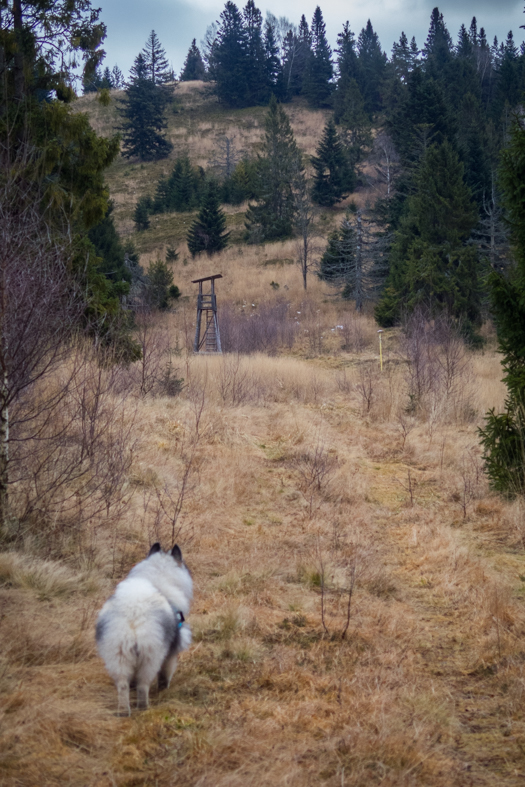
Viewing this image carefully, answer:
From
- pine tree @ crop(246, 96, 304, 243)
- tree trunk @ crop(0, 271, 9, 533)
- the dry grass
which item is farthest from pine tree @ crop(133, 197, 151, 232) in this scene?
tree trunk @ crop(0, 271, 9, 533)

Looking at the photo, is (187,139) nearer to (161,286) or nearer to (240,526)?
(161,286)

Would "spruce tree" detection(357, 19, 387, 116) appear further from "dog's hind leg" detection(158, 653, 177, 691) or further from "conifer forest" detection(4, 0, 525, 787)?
"dog's hind leg" detection(158, 653, 177, 691)

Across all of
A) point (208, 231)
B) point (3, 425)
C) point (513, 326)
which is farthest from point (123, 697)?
point (208, 231)

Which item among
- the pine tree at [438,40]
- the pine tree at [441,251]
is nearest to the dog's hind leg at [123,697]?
the pine tree at [441,251]

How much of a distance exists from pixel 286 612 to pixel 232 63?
67.7 metres

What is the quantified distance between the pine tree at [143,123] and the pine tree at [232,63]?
40.6 feet

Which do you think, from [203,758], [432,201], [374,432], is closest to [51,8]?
[374,432]

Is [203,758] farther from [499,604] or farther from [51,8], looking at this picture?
[51,8]

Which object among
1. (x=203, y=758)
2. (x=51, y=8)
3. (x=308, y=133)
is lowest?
(x=203, y=758)

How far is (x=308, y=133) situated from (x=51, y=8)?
161 feet

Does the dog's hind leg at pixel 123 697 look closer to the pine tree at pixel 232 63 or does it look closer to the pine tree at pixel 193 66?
the pine tree at pixel 232 63

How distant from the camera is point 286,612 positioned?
424cm

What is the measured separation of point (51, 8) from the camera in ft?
30.5

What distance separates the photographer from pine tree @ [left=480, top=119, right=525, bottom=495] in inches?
244
